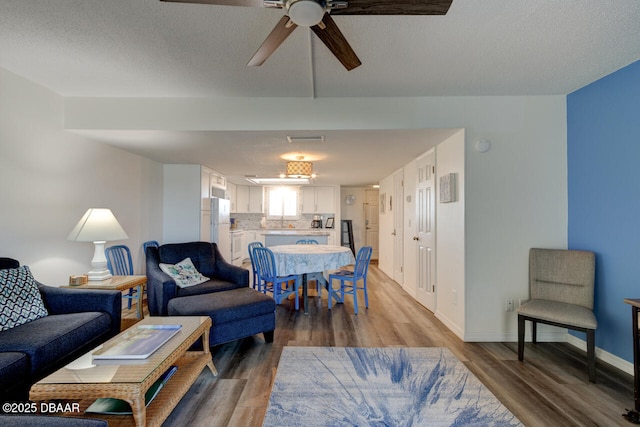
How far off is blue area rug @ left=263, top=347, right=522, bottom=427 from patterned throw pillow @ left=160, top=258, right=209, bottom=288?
130 centimetres

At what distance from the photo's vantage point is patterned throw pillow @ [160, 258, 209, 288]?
3.25 meters

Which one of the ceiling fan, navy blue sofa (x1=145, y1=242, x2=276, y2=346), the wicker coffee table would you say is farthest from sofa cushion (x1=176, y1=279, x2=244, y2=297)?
the ceiling fan

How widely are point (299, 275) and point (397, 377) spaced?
2039mm

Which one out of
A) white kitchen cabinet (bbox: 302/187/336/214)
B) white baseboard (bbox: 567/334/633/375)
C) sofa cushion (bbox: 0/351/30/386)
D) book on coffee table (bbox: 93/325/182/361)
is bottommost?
white baseboard (bbox: 567/334/633/375)

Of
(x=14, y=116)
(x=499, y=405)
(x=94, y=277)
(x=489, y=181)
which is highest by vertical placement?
(x=14, y=116)

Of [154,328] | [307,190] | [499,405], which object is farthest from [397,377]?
[307,190]

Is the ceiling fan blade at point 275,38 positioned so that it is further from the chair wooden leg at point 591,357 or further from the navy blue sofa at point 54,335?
the chair wooden leg at point 591,357

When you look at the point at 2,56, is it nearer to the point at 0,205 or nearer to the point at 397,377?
the point at 0,205

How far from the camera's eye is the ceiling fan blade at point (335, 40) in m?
1.58

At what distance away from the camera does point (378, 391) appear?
218cm

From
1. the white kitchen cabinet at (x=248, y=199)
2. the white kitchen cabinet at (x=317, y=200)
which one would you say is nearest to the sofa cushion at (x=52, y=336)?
the white kitchen cabinet at (x=248, y=199)

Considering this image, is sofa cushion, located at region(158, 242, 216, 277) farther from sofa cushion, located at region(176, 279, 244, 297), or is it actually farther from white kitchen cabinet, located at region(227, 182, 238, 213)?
white kitchen cabinet, located at region(227, 182, 238, 213)

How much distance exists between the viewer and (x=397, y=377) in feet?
7.75

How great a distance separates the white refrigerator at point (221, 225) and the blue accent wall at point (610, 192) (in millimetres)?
5492
